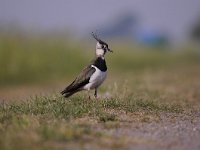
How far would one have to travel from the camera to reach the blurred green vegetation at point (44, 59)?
20312 millimetres

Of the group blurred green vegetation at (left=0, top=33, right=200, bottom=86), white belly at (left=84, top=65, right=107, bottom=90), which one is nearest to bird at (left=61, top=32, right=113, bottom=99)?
white belly at (left=84, top=65, right=107, bottom=90)

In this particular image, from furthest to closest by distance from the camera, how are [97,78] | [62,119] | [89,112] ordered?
[97,78] < [89,112] < [62,119]

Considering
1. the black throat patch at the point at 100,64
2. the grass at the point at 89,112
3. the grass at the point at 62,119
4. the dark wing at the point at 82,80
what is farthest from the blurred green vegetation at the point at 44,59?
the grass at the point at 62,119

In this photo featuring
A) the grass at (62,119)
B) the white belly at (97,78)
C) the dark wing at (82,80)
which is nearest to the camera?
the grass at (62,119)

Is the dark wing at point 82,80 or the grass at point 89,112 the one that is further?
the dark wing at point 82,80

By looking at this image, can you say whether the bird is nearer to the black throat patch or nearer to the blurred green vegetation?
the black throat patch

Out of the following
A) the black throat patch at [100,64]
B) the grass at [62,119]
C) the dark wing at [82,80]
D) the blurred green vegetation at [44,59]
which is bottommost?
the grass at [62,119]

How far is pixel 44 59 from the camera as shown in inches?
862

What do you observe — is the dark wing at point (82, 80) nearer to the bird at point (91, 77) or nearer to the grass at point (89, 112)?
the bird at point (91, 77)

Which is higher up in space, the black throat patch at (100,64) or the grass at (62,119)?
the black throat patch at (100,64)

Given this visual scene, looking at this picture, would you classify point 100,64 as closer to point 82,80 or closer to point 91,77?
point 91,77

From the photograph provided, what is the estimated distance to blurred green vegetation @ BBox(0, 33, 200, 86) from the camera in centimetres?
2031

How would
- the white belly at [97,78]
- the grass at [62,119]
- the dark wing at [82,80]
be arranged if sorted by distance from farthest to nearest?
the dark wing at [82,80] → the white belly at [97,78] → the grass at [62,119]

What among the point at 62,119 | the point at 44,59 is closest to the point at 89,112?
the point at 62,119
